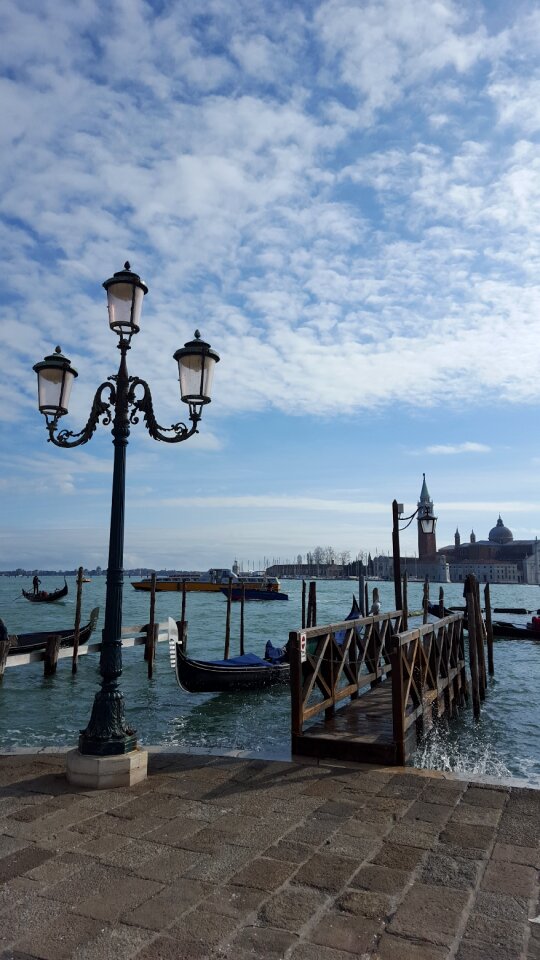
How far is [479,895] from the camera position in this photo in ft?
10.7

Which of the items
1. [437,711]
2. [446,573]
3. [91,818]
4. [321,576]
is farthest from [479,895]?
[321,576]

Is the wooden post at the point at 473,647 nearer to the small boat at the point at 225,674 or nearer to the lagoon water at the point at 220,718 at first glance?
the lagoon water at the point at 220,718

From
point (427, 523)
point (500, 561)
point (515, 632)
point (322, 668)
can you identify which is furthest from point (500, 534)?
point (322, 668)

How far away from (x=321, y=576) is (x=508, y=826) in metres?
191

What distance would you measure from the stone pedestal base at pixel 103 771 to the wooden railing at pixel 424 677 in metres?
2.57

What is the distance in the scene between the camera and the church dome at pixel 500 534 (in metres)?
159

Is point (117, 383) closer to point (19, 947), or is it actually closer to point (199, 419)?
point (199, 419)

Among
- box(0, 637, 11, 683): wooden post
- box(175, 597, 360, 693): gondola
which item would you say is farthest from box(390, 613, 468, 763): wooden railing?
box(0, 637, 11, 683): wooden post

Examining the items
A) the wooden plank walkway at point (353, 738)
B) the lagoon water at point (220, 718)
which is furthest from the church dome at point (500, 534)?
the wooden plank walkway at point (353, 738)

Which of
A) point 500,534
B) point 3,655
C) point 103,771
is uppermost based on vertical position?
point 500,534

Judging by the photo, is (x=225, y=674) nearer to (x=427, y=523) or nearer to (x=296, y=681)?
(x=427, y=523)

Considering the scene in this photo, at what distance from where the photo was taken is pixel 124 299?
566cm

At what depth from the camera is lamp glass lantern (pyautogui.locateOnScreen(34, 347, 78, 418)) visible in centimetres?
581

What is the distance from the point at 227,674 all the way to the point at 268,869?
1116 cm
